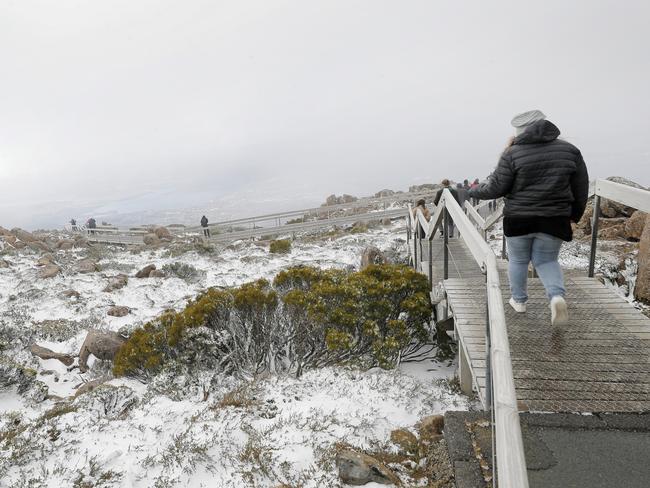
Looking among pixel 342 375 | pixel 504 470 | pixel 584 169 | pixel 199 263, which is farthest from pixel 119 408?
pixel 199 263

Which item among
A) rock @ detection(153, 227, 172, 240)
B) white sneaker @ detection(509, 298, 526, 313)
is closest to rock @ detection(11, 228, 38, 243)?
rock @ detection(153, 227, 172, 240)

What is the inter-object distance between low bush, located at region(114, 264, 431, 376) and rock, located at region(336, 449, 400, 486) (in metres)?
1.82

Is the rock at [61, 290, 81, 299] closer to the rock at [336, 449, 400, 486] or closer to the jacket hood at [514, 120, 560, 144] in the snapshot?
the rock at [336, 449, 400, 486]

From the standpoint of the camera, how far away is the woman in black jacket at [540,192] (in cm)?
277

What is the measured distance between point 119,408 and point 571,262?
27.1ft

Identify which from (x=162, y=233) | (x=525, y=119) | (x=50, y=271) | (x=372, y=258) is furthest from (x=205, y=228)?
(x=525, y=119)

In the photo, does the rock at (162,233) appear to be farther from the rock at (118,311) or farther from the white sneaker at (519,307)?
the white sneaker at (519,307)

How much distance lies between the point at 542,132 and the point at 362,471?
2.79 m

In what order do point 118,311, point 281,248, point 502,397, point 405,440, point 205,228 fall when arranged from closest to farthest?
point 502,397
point 405,440
point 118,311
point 281,248
point 205,228

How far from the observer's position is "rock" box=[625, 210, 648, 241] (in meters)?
8.64

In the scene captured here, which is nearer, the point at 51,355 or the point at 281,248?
the point at 51,355

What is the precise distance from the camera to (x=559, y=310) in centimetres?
309

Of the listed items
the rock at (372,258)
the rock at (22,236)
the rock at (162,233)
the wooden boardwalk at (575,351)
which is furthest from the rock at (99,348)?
the rock at (162,233)

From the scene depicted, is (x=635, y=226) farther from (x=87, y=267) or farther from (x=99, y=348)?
(x=87, y=267)
